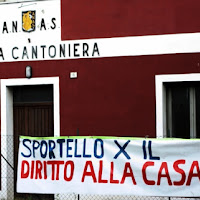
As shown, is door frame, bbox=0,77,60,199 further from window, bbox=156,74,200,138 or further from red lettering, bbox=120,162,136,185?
red lettering, bbox=120,162,136,185

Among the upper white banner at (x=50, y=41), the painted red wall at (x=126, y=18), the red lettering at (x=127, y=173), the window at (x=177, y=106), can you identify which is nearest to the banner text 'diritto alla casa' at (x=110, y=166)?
the red lettering at (x=127, y=173)

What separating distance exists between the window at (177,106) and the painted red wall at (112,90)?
13 cm

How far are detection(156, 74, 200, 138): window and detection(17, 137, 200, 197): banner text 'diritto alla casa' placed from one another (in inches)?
90.1

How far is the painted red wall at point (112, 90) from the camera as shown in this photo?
459 inches

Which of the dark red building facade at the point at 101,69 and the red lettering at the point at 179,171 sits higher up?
the dark red building facade at the point at 101,69

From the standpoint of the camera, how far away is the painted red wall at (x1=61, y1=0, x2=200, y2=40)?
1146 cm

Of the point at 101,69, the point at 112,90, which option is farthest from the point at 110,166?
the point at 101,69

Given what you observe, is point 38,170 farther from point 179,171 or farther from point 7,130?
point 7,130

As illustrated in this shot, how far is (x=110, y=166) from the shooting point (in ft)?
31.1

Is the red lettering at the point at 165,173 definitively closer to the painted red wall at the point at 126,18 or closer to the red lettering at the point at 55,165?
the red lettering at the point at 55,165

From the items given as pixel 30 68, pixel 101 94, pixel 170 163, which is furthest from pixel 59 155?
pixel 30 68

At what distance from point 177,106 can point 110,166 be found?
2842 mm

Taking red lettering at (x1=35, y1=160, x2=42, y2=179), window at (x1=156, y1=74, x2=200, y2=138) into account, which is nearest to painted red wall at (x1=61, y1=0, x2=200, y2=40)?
window at (x1=156, y1=74, x2=200, y2=138)

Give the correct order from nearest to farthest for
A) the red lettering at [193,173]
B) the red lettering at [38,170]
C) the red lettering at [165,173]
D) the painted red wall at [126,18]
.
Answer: the red lettering at [193,173], the red lettering at [165,173], the red lettering at [38,170], the painted red wall at [126,18]
